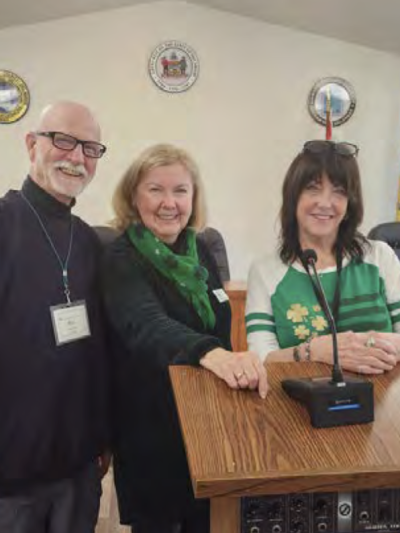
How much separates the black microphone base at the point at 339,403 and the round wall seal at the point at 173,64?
141 inches

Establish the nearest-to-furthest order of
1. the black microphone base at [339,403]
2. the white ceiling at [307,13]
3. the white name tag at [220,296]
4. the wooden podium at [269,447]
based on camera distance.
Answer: the wooden podium at [269,447], the black microphone base at [339,403], the white name tag at [220,296], the white ceiling at [307,13]

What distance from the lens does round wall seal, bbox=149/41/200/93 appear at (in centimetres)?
396

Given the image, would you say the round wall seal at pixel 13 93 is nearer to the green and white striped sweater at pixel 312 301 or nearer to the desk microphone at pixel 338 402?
the green and white striped sweater at pixel 312 301

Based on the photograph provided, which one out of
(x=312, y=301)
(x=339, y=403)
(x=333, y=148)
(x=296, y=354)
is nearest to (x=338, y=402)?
(x=339, y=403)

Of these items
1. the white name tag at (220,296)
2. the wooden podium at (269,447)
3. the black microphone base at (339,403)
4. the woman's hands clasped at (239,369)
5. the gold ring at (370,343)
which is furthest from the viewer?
the white name tag at (220,296)

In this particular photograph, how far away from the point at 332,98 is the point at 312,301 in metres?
3.16

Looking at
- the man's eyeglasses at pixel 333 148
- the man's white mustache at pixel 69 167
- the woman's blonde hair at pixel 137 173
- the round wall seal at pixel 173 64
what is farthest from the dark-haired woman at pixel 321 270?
the round wall seal at pixel 173 64

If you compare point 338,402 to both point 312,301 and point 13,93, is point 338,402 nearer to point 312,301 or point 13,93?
point 312,301

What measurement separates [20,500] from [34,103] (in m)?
3.39

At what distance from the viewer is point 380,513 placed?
76 centimetres

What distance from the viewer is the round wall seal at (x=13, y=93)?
3.95 m

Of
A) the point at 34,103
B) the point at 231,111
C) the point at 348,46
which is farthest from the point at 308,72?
the point at 34,103

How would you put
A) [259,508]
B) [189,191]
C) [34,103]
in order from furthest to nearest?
[34,103] < [189,191] < [259,508]

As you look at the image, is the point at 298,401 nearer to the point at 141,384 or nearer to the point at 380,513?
the point at 380,513
